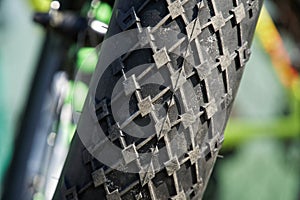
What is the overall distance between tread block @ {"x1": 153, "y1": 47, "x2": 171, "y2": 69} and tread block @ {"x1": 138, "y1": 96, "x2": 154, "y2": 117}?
1.4 inches

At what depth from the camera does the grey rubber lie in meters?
0.82

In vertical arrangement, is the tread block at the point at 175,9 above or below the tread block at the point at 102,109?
above

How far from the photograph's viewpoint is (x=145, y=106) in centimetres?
81

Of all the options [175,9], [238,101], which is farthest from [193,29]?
[238,101]

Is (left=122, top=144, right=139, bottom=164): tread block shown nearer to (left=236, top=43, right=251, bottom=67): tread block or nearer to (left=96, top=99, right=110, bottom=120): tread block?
(left=96, top=99, right=110, bottom=120): tread block

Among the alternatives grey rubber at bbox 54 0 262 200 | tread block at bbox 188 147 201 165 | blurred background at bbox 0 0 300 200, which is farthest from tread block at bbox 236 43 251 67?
blurred background at bbox 0 0 300 200

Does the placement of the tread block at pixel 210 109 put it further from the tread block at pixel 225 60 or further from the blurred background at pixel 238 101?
the blurred background at pixel 238 101

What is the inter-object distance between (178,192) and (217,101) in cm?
10

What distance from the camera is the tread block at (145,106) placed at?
0.81 metres

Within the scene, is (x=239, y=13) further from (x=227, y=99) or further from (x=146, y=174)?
(x=146, y=174)

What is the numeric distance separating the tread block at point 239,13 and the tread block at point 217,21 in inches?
0.7

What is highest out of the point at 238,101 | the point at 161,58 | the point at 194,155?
the point at 161,58

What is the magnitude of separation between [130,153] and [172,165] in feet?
0.15

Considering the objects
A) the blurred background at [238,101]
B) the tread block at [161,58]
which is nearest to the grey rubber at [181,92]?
the tread block at [161,58]
